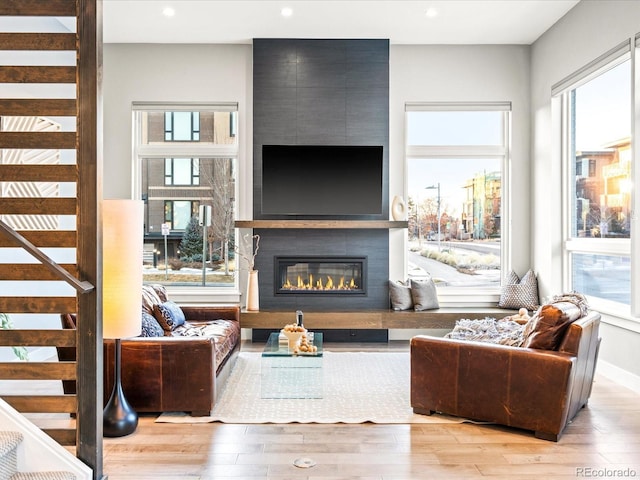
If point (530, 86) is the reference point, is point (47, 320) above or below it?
below

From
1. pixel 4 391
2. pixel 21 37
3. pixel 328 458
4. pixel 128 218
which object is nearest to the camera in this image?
pixel 21 37

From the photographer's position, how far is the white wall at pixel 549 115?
440 cm

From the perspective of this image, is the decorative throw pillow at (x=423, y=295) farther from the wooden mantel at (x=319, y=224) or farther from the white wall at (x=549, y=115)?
the white wall at (x=549, y=115)

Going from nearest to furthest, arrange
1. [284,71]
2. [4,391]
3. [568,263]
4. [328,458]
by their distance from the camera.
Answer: [328,458], [4,391], [568,263], [284,71]

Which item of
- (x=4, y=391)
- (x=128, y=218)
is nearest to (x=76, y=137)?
(x=128, y=218)

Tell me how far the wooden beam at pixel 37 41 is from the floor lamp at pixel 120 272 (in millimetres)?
878

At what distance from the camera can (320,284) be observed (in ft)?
20.3

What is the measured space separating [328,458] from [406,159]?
4173mm

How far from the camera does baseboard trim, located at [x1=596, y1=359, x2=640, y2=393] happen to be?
4203mm

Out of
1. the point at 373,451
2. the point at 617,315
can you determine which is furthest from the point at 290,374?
the point at 617,315

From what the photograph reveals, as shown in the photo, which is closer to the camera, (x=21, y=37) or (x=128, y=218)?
(x=21, y=37)

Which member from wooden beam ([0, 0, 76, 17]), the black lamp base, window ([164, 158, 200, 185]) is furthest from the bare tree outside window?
wooden beam ([0, 0, 76, 17])

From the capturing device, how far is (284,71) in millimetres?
6113

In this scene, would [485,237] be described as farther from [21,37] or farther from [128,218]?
[21,37]
